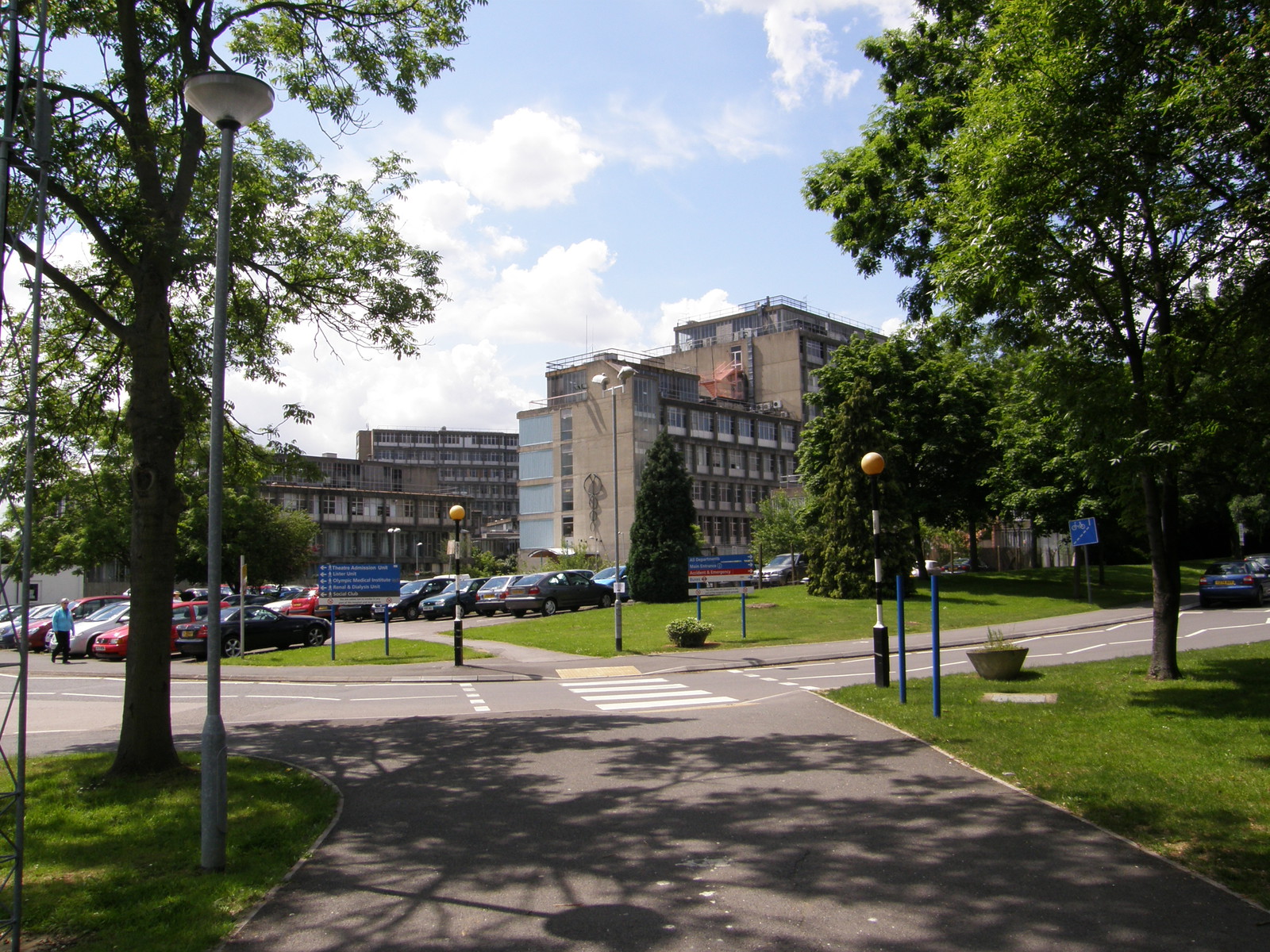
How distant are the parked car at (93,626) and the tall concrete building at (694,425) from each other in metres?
39.1

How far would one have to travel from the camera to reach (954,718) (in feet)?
36.0

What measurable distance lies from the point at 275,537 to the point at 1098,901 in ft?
194

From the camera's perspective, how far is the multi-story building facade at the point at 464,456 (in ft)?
477

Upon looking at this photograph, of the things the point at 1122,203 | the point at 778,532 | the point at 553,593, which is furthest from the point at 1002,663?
the point at 778,532

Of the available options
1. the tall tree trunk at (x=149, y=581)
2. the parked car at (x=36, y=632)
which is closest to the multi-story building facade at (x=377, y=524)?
the parked car at (x=36, y=632)

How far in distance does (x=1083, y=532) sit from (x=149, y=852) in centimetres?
3120

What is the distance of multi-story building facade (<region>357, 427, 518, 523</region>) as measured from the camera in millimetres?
145375

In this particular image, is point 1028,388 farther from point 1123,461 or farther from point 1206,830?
point 1206,830

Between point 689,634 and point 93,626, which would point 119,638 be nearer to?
point 93,626

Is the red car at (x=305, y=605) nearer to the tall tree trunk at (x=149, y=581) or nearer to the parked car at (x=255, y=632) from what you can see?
the parked car at (x=255, y=632)

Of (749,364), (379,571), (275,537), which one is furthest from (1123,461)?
(749,364)

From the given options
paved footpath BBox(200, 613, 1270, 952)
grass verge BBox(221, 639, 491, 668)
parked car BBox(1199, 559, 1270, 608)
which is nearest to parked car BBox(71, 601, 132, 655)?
grass verge BBox(221, 639, 491, 668)

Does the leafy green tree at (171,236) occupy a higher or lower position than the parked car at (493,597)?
higher

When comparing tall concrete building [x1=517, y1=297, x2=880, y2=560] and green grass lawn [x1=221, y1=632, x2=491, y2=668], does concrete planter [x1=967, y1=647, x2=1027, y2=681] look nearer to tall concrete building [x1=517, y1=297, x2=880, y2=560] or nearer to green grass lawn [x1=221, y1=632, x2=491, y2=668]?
green grass lawn [x1=221, y1=632, x2=491, y2=668]
